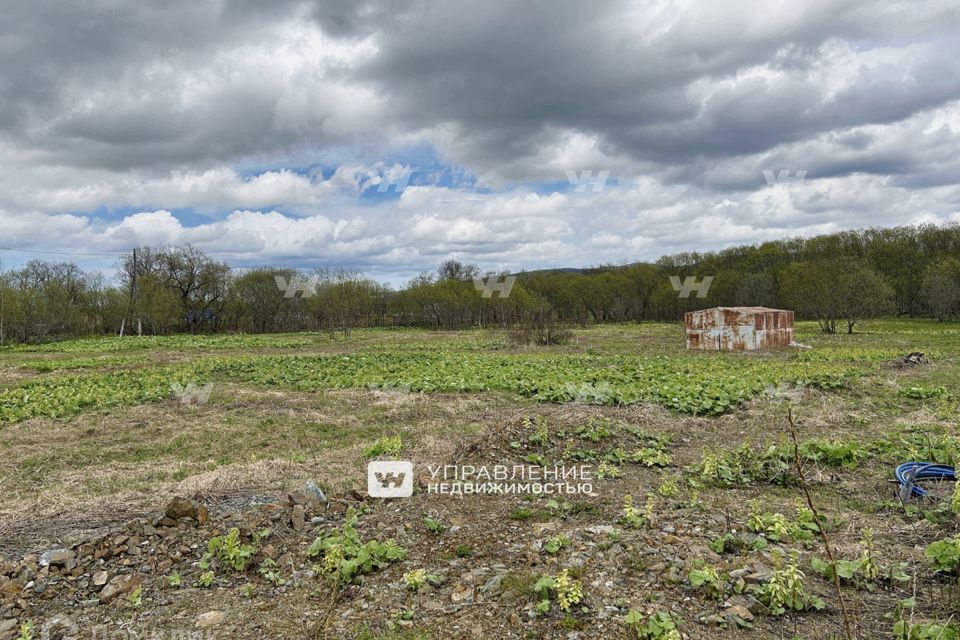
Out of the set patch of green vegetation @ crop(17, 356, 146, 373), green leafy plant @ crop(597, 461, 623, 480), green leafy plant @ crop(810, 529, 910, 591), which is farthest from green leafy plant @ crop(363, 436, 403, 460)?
patch of green vegetation @ crop(17, 356, 146, 373)

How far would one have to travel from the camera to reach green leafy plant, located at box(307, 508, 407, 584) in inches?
166

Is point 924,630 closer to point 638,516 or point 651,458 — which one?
point 638,516

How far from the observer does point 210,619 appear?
3.79 meters

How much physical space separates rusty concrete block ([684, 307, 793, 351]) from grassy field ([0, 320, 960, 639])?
28.5 feet

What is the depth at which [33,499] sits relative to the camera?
6.50 m

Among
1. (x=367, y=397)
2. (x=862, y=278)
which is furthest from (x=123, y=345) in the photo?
(x=862, y=278)

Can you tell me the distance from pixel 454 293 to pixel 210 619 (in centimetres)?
5626

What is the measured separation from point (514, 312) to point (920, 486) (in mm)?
44690

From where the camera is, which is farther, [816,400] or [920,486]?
[816,400]

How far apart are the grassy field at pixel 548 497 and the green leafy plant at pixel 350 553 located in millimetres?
109

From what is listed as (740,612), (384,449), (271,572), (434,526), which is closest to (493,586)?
(434,526)

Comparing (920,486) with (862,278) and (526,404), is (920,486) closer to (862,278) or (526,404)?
(526,404)

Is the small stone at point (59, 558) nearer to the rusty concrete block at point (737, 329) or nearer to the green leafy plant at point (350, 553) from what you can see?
the green leafy plant at point (350, 553)

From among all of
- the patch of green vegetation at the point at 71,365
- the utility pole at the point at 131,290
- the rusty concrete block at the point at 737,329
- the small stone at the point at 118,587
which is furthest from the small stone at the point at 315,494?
the utility pole at the point at 131,290
